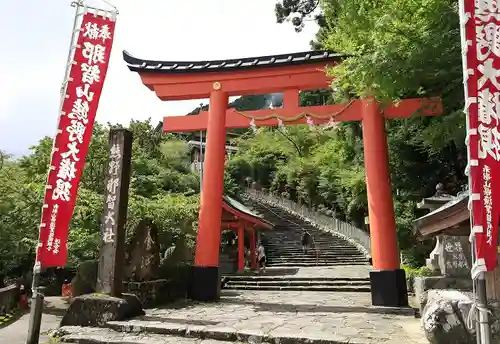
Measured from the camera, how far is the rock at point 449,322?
5.34 m

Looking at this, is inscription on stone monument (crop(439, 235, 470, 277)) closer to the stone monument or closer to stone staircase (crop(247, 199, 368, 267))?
the stone monument

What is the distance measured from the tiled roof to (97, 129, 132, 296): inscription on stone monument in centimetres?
394

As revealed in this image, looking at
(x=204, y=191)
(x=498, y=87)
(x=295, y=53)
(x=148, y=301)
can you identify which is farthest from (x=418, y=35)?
(x=148, y=301)

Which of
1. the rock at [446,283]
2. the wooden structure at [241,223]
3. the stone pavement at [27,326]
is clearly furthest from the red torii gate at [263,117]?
the wooden structure at [241,223]

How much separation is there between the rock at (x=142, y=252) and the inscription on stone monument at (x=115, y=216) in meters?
2.33

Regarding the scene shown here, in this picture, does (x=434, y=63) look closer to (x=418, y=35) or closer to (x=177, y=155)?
(x=418, y=35)

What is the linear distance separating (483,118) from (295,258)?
65.8 ft

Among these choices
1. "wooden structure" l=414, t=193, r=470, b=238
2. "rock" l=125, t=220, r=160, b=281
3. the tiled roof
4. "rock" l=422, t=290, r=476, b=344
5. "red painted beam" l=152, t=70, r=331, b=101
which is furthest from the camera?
"red painted beam" l=152, t=70, r=331, b=101

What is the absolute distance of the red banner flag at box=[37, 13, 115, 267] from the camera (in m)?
6.79

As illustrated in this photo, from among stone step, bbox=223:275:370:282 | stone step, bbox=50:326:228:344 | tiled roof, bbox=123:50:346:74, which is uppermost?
tiled roof, bbox=123:50:346:74

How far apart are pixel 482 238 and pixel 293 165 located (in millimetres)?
33322

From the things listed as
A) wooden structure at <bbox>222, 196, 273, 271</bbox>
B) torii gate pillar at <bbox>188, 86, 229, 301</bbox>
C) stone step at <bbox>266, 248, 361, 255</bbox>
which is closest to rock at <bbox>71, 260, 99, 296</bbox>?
torii gate pillar at <bbox>188, 86, 229, 301</bbox>

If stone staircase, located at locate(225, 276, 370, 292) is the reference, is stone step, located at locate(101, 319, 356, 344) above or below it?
below

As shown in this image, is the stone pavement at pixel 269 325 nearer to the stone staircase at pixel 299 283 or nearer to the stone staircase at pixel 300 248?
the stone staircase at pixel 299 283
